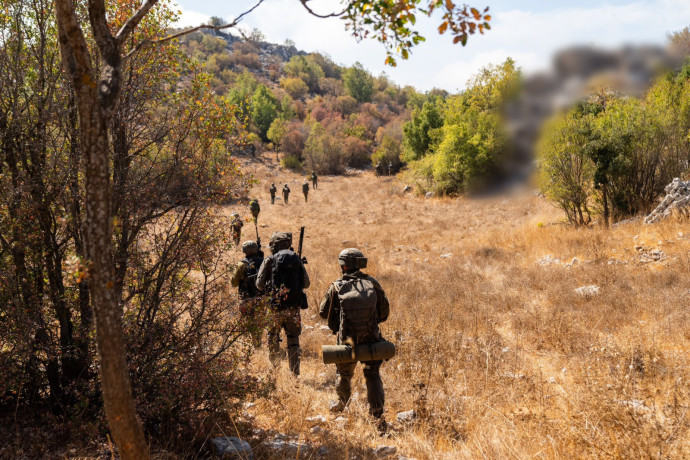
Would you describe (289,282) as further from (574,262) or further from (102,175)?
(574,262)

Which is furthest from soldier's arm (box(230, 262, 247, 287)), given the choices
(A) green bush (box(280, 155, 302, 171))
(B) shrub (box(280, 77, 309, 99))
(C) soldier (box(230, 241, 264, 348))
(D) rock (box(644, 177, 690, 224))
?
(B) shrub (box(280, 77, 309, 99))

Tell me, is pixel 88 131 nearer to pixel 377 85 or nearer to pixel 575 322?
pixel 575 322

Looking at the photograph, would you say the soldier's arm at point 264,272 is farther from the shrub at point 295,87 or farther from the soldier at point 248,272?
the shrub at point 295,87

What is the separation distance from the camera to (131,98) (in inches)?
134

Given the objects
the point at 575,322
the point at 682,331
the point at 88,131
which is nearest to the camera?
the point at 88,131

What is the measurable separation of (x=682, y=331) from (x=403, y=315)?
3746mm

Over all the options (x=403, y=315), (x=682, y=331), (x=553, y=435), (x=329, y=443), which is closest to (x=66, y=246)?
(x=329, y=443)

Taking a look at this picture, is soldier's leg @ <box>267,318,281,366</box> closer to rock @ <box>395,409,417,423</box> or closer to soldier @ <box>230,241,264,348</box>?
soldier @ <box>230,241,264,348</box>

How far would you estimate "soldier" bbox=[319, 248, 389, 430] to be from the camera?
3832 mm

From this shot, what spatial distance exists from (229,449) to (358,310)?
5.16 ft

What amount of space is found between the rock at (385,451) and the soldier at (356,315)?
15.8 inches

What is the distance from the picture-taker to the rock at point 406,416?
3744mm

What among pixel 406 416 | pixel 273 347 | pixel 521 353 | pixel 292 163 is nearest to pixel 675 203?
pixel 521 353

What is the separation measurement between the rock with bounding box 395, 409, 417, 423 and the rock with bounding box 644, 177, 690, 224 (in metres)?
10.4
